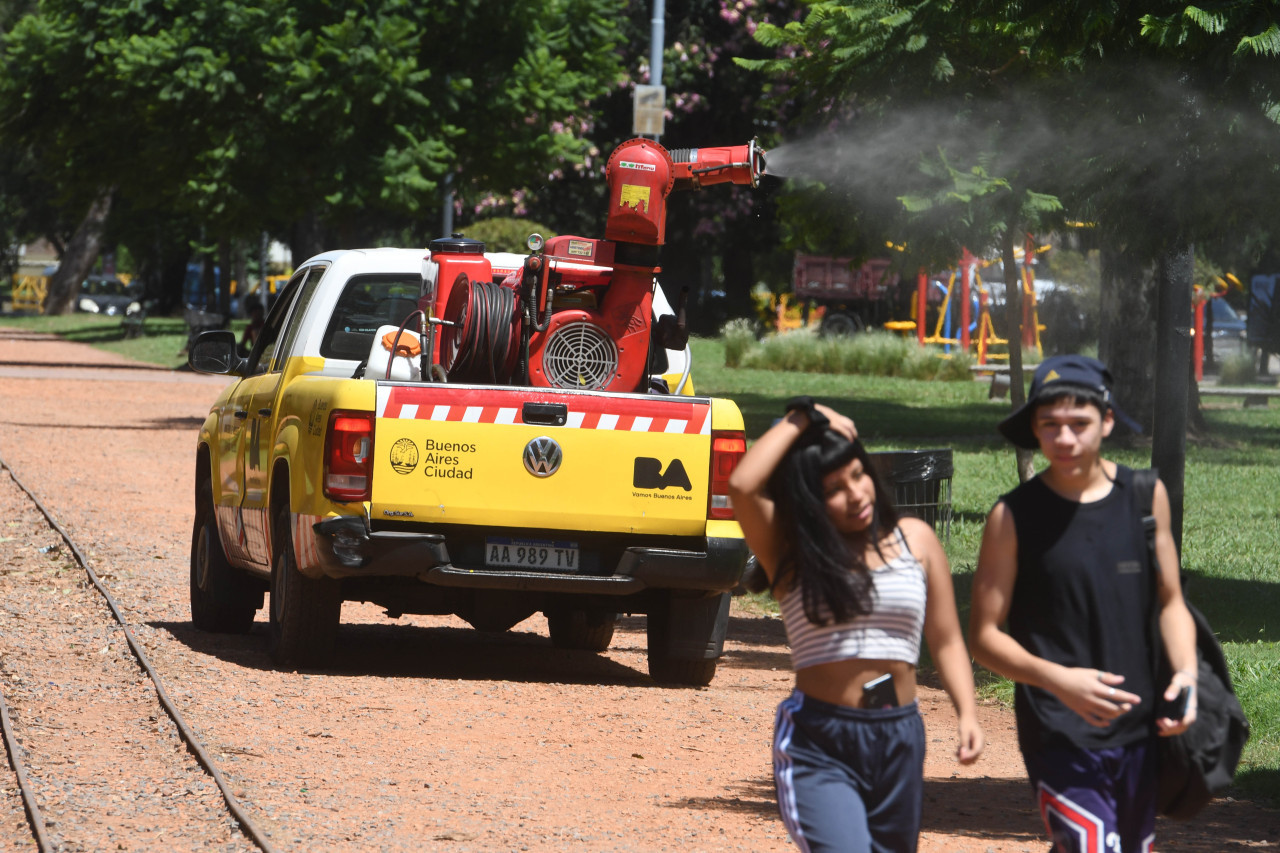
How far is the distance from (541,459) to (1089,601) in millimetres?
4406

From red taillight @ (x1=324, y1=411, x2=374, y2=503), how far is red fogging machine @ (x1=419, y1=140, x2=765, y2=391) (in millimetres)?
873

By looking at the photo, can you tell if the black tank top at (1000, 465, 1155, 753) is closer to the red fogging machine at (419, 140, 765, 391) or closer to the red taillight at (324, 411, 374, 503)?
the red taillight at (324, 411, 374, 503)

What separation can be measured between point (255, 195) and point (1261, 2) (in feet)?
66.0

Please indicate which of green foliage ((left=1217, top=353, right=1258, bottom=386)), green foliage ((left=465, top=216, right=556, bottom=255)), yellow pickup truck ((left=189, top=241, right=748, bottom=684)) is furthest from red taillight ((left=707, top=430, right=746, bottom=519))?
→ green foliage ((left=465, top=216, right=556, bottom=255))

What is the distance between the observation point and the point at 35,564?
12133 millimetres

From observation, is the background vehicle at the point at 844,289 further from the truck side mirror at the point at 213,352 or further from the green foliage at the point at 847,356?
the truck side mirror at the point at 213,352

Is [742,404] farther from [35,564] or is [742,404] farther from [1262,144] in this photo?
[1262,144]

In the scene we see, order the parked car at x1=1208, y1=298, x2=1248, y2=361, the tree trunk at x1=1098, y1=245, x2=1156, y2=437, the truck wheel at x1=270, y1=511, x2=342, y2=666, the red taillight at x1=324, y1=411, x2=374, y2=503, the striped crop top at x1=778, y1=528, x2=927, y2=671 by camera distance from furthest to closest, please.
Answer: the parked car at x1=1208, y1=298, x2=1248, y2=361 < the tree trunk at x1=1098, y1=245, x2=1156, y2=437 < the truck wheel at x1=270, y1=511, x2=342, y2=666 < the red taillight at x1=324, y1=411, x2=374, y2=503 < the striped crop top at x1=778, y1=528, x2=927, y2=671

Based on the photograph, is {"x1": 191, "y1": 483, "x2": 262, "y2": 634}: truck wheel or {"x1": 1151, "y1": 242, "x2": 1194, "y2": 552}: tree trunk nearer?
{"x1": 1151, "y1": 242, "x2": 1194, "y2": 552}: tree trunk

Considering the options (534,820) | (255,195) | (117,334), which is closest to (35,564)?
(534,820)

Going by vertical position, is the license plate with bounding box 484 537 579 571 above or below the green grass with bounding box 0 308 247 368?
above

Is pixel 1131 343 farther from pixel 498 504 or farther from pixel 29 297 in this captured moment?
pixel 29 297

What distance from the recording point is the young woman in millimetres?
4031

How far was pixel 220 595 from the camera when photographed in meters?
9.99
